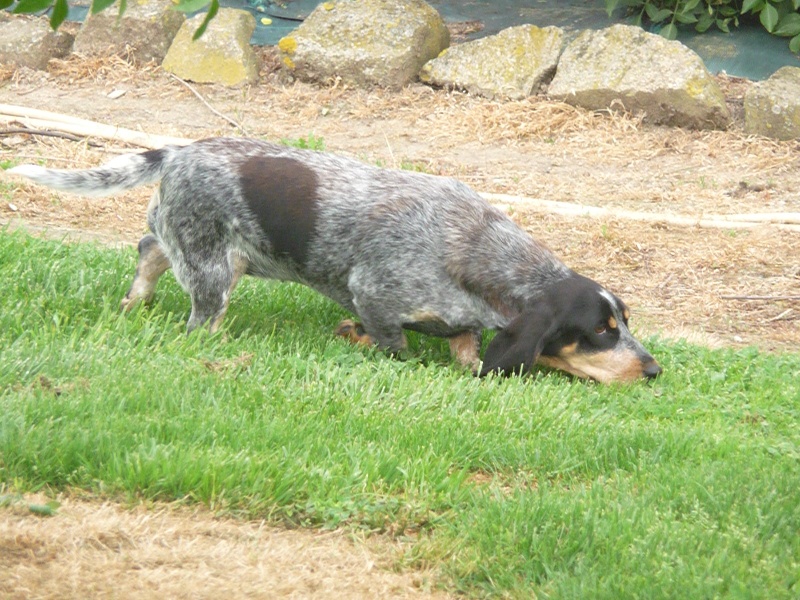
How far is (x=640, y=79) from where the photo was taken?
12469 millimetres

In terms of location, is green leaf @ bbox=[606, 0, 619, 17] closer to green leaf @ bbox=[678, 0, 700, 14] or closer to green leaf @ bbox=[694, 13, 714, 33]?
green leaf @ bbox=[678, 0, 700, 14]

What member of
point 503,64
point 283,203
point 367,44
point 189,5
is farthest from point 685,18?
point 189,5

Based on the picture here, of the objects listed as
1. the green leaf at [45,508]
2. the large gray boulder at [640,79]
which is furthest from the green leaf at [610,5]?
the green leaf at [45,508]

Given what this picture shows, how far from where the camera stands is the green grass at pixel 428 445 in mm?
3922

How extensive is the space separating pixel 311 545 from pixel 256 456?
52 centimetres

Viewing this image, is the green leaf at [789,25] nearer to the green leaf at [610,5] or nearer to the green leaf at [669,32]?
the green leaf at [669,32]

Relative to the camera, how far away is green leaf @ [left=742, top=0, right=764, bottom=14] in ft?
42.5

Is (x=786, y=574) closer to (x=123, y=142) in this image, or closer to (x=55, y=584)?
(x=55, y=584)

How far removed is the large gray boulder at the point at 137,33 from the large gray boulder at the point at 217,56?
428mm

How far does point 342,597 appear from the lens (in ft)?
12.0

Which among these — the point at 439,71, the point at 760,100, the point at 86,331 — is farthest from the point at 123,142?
the point at 760,100

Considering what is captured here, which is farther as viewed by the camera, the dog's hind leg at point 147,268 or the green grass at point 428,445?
the dog's hind leg at point 147,268

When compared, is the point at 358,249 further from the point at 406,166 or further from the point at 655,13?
the point at 655,13

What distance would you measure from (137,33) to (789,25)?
8141 millimetres
